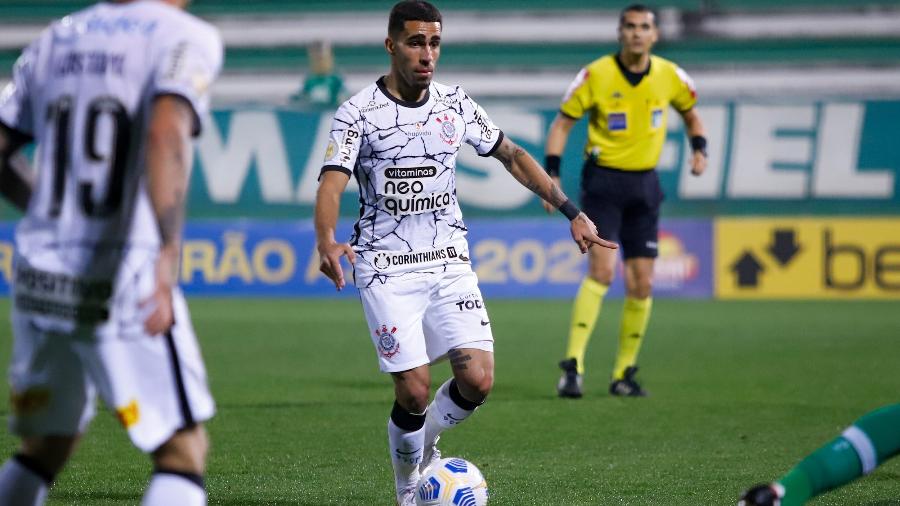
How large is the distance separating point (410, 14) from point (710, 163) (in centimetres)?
1226

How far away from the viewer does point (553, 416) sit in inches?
313

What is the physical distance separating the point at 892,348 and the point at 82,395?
907cm

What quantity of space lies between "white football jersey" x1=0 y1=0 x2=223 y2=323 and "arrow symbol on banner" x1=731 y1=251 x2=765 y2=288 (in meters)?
13.2

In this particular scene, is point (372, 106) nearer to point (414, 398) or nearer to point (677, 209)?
point (414, 398)

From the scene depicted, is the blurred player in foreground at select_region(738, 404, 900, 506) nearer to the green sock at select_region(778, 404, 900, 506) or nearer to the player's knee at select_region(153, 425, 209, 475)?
the green sock at select_region(778, 404, 900, 506)

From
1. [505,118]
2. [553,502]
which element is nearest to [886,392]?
[553,502]

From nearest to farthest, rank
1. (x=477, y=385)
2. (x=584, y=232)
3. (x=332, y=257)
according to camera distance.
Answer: (x=332, y=257) < (x=584, y=232) < (x=477, y=385)

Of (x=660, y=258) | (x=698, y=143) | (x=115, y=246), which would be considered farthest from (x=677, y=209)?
(x=115, y=246)

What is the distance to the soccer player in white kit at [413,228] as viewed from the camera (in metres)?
5.48

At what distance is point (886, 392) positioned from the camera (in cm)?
896

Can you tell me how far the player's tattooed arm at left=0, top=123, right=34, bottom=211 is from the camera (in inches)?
145

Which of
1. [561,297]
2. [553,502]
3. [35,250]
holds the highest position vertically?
[35,250]

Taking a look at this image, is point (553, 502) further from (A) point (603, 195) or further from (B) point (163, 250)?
(A) point (603, 195)

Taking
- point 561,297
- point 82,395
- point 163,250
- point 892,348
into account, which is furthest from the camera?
point 561,297
